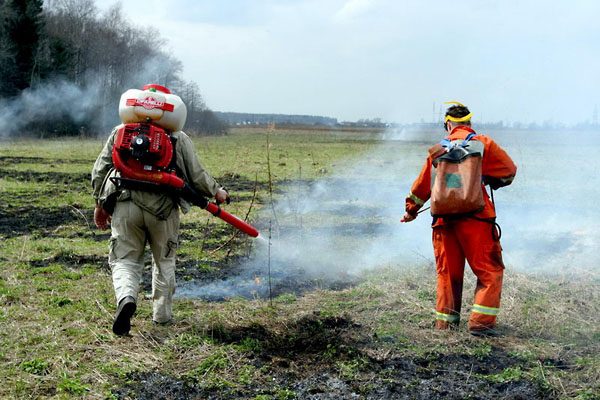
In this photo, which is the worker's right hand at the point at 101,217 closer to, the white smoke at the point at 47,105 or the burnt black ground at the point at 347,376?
the burnt black ground at the point at 347,376

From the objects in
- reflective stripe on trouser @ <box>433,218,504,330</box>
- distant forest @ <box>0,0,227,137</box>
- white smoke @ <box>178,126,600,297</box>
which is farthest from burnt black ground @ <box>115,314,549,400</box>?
distant forest @ <box>0,0,227,137</box>

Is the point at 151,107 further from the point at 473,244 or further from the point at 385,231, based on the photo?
the point at 385,231

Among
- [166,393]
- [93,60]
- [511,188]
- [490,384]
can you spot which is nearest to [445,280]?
[490,384]

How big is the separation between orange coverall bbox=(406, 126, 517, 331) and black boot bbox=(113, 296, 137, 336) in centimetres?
254

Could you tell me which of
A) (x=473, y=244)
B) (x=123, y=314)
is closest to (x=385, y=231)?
(x=473, y=244)

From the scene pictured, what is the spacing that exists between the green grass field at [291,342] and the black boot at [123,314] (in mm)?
114

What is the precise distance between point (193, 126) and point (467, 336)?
42.6 metres

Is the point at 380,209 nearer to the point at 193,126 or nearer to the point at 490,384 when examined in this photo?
the point at 490,384

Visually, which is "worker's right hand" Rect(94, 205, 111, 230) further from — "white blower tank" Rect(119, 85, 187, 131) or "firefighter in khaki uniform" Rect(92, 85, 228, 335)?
"white blower tank" Rect(119, 85, 187, 131)

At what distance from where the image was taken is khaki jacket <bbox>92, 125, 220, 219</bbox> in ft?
14.3

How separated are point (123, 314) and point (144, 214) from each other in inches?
31.5

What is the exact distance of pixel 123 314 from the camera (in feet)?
13.4

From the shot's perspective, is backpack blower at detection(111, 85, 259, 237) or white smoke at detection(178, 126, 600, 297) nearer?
backpack blower at detection(111, 85, 259, 237)

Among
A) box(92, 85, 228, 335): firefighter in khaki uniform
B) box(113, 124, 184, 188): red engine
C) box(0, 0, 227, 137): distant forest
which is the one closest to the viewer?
box(113, 124, 184, 188): red engine
